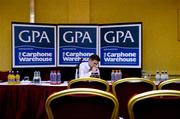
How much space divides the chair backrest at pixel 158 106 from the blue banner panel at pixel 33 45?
506 cm

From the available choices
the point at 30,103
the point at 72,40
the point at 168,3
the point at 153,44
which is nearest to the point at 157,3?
the point at 168,3

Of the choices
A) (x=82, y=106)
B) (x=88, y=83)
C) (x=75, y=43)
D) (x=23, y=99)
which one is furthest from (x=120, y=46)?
(x=82, y=106)

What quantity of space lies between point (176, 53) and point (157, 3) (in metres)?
1.12

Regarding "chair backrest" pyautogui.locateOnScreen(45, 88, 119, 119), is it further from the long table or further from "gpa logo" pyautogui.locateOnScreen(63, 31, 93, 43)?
"gpa logo" pyautogui.locateOnScreen(63, 31, 93, 43)

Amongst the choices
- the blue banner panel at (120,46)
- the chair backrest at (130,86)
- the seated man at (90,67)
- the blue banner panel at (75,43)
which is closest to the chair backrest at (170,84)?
the chair backrest at (130,86)

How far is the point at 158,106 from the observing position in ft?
6.48

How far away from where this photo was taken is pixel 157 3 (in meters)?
7.12

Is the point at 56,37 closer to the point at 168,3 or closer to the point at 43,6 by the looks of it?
the point at 43,6

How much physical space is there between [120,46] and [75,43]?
940mm

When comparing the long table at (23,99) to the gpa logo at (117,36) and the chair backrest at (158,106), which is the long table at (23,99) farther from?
the chair backrest at (158,106)

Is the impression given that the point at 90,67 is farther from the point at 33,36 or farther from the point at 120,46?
the point at 33,36

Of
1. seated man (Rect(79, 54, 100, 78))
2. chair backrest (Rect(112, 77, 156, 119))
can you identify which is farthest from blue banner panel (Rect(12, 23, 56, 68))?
chair backrest (Rect(112, 77, 156, 119))

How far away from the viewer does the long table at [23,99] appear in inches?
192

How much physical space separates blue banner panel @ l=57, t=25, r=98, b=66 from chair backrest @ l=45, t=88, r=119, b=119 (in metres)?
4.93
